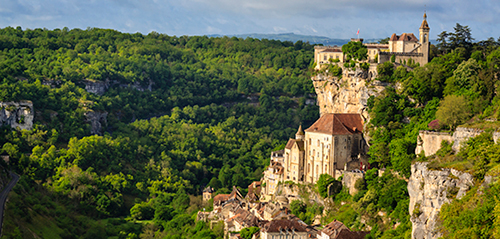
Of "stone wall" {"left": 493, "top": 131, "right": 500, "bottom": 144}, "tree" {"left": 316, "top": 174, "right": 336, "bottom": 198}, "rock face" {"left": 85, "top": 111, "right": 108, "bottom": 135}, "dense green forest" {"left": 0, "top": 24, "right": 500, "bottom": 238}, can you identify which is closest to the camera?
"stone wall" {"left": 493, "top": 131, "right": 500, "bottom": 144}

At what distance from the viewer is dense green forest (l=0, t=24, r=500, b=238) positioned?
67250mm

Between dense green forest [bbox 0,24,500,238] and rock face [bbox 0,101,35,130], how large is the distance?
1474 millimetres

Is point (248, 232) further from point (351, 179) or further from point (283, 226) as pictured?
point (351, 179)

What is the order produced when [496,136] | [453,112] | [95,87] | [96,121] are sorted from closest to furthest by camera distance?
[496,136] < [453,112] < [96,121] < [95,87]

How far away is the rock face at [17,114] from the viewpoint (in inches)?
4451

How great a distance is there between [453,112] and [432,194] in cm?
1204

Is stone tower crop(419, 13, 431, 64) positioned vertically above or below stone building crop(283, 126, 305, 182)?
above

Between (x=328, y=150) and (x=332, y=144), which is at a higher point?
(x=332, y=144)

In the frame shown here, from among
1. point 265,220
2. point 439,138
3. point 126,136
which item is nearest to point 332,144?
point 265,220

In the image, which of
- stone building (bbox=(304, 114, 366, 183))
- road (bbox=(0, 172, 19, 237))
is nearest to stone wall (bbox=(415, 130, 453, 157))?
stone building (bbox=(304, 114, 366, 183))

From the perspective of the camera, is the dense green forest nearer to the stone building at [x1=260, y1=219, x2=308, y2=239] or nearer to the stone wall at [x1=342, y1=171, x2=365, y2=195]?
the stone wall at [x1=342, y1=171, x2=365, y2=195]

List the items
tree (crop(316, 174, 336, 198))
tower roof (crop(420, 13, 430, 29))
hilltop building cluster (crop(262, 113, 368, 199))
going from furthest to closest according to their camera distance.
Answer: tower roof (crop(420, 13, 430, 29)) → hilltop building cluster (crop(262, 113, 368, 199)) → tree (crop(316, 174, 336, 198))

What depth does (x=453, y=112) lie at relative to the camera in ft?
216

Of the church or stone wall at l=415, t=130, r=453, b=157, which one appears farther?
the church
